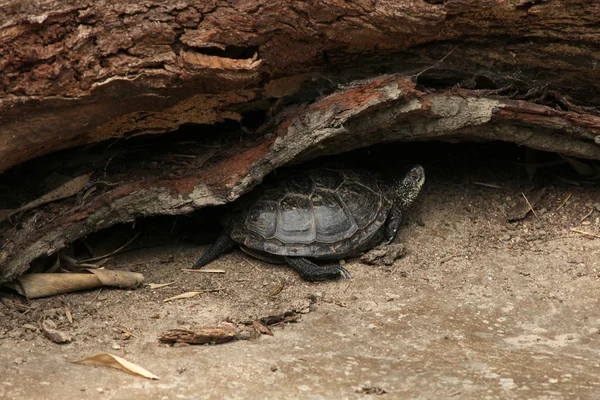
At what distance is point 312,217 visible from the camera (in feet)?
17.6

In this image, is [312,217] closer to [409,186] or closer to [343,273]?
[343,273]

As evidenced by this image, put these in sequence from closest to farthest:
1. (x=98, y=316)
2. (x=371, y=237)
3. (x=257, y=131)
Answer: (x=98, y=316)
(x=257, y=131)
(x=371, y=237)

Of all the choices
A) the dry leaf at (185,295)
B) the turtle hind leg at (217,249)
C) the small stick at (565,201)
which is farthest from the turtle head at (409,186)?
the dry leaf at (185,295)

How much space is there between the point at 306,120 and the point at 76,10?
1570 millimetres

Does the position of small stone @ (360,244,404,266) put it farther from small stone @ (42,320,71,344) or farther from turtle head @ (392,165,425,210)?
small stone @ (42,320,71,344)

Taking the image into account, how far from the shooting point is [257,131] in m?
4.86

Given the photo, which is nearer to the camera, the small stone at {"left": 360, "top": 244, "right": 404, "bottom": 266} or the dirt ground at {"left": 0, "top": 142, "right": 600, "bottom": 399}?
the dirt ground at {"left": 0, "top": 142, "right": 600, "bottom": 399}

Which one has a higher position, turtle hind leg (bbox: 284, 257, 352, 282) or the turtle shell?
the turtle shell

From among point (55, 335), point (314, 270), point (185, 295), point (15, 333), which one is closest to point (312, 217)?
point (314, 270)

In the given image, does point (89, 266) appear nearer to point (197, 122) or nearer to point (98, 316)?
point (98, 316)

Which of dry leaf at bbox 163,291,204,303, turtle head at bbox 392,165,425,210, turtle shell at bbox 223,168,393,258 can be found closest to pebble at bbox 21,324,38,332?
dry leaf at bbox 163,291,204,303

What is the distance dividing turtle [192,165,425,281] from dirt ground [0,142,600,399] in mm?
133

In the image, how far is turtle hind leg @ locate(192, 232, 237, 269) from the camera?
5.20m

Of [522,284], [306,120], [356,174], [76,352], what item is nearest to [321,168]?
[356,174]
